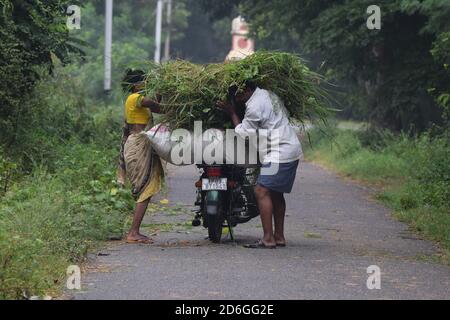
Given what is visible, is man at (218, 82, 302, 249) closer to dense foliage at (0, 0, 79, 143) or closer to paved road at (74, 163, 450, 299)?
paved road at (74, 163, 450, 299)

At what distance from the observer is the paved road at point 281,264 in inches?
354

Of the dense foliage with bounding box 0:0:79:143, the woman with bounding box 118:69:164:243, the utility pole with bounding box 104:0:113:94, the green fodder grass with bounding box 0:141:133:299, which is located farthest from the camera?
Result: the utility pole with bounding box 104:0:113:94

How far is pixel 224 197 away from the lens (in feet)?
39.2

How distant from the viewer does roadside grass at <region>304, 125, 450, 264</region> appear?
14659mm

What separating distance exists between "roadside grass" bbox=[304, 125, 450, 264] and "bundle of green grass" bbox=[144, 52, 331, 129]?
58 centimetres

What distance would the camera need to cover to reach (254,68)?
1169 cm

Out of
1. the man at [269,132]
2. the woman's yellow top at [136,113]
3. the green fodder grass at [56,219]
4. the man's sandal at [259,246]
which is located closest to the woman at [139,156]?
the woman's yellow top at [136,113]

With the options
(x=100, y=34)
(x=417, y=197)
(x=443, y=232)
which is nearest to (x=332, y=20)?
(x=417, y=197)

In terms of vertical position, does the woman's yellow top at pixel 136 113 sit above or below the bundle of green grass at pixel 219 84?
below

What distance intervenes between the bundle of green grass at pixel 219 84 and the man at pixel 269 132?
0.14 metres

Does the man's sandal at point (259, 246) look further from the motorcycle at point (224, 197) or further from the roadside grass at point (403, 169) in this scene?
the roadside grass at point (403, 169)

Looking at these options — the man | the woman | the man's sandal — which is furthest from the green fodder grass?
the man
